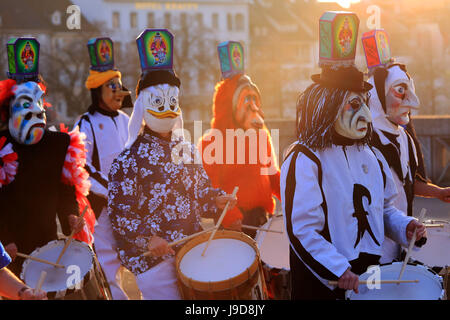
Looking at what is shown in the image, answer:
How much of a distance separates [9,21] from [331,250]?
35.1 meters

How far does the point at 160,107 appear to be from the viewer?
10.6ft

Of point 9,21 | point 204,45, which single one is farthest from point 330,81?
point 204,45

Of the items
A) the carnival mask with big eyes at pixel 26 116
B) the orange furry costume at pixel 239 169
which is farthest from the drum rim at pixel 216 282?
the orange furry costume at pixel 239 169

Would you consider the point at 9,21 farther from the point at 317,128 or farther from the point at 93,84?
the point at 317,128

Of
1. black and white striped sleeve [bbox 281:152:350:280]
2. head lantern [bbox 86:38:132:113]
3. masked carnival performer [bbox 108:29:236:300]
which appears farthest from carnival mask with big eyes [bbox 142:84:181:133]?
head lantern [bbox 86:38:132:113]

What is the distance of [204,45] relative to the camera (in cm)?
3981

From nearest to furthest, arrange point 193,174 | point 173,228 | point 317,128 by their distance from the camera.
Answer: point 317,128, point 173,228, point 193,174

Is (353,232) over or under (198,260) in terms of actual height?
over

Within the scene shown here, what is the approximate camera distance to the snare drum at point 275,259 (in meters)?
3.15

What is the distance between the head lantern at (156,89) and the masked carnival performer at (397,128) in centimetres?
128

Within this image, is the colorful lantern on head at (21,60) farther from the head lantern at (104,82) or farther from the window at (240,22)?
the window at (240,22)

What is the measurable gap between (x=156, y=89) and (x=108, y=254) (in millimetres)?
1700

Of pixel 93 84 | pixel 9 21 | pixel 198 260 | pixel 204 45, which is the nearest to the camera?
pixel 198 260

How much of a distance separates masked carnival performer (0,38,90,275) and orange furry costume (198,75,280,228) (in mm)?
1218
